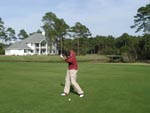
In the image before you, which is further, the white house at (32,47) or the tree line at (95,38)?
the white house at (32,47)

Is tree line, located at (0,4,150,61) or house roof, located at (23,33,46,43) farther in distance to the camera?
house roof, located at (23,33,46,43)

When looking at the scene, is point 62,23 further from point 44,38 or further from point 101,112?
point 101,112

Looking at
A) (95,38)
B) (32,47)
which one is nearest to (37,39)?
(32,47)

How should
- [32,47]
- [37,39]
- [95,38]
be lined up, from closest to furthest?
[37,39] < [32,47] < [95,38]

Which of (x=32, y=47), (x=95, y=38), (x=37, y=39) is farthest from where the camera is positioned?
(x=95, y=38)

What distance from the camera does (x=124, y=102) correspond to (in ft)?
33.1

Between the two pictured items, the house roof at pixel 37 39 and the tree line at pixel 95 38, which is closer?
the tree line at pixel 95 38

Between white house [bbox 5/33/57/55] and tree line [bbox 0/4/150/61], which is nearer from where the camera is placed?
tree line [bbox 0/4/150/61]

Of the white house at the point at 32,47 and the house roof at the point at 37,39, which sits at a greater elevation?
the house roof at the point at 37,39

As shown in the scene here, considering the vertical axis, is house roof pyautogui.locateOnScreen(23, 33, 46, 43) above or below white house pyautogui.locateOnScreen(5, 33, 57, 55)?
above

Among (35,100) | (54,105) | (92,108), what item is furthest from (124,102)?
(35,100)

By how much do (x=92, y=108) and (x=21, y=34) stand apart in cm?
13943

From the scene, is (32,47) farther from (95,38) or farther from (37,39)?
(95,38)

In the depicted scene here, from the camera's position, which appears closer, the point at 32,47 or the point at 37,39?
the point at 37,39
